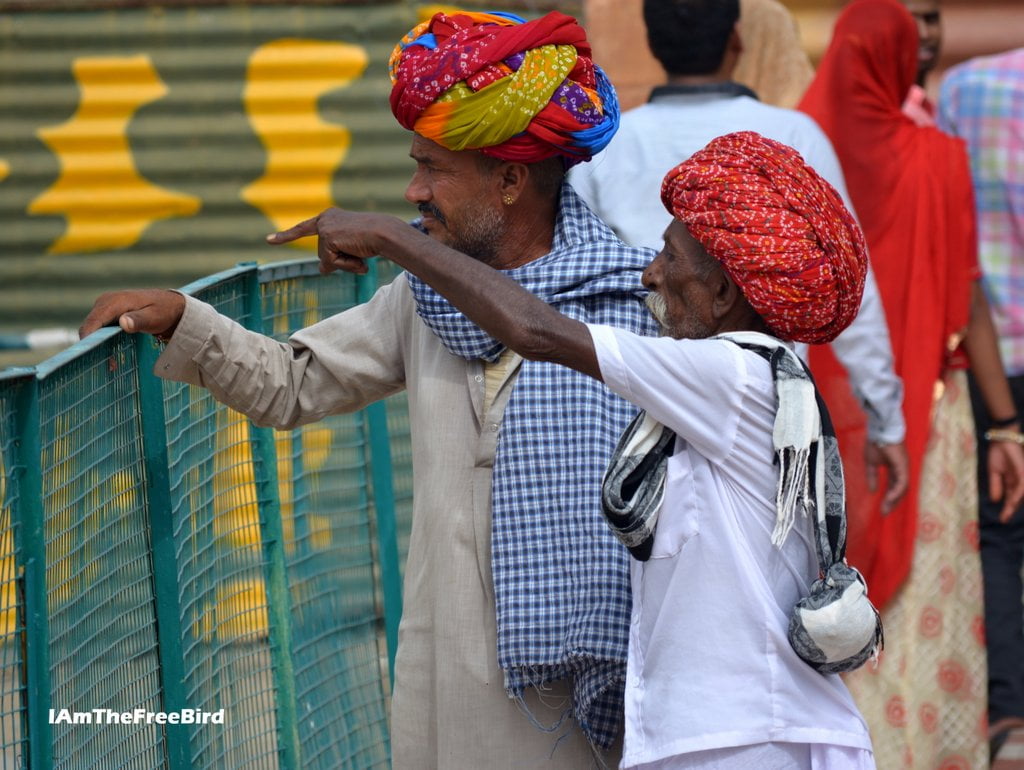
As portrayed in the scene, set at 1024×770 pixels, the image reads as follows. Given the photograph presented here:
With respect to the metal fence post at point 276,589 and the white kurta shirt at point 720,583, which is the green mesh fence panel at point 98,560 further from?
the white kurta shirt at point 720,583

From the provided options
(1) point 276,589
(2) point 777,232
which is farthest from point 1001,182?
(2) point 777,232

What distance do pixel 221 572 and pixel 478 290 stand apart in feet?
4.33

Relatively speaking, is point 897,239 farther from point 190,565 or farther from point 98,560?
point 98,560

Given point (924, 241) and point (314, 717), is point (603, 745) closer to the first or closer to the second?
point (314, 717)

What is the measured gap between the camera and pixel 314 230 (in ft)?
8.91

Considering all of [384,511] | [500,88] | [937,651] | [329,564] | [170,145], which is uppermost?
[170,145]

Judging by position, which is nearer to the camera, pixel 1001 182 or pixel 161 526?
pixel 161 526

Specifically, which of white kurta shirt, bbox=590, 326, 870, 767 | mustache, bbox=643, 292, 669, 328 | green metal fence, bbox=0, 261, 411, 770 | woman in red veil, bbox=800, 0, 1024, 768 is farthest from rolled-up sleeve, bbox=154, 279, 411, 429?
woman in red veil, bbox=800, 0, 1024, 768

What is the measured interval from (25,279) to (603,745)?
193 inches

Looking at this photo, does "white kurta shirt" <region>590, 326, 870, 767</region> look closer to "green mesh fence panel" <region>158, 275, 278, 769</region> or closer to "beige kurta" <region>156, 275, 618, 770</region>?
"beige kurta" <region>156, 275, 618, 770</region>

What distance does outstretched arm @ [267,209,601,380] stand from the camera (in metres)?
2.37

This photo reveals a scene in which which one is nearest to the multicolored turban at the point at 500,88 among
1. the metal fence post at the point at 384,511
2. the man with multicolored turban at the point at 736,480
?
the man with multicolored turban at the point at 736,480

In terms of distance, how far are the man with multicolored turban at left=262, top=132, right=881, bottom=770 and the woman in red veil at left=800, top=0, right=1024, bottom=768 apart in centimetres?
238

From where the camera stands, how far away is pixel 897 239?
4871 millimetres
